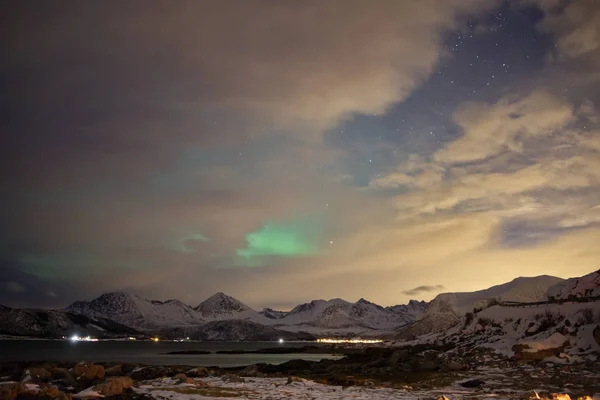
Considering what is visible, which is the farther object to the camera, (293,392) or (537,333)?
(537,333)

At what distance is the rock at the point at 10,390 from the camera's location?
21.2 m

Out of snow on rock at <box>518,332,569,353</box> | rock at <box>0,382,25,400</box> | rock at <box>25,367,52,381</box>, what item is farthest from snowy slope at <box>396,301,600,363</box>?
rock at <box>0,382,25,400</box>

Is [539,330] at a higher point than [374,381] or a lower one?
higher

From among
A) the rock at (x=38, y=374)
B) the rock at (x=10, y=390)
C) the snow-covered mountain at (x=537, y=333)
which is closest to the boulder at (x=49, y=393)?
the rock at (x=10, y=390)

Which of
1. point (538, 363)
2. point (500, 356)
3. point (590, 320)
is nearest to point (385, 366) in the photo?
point (500, 356)

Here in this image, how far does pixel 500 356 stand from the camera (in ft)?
117

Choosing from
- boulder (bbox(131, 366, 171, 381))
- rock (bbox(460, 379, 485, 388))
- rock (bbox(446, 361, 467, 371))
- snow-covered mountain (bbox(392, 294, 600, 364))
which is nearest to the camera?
rock (bbox(460, 379, 485, 388))

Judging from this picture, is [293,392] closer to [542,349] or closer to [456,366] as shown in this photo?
[456,366]

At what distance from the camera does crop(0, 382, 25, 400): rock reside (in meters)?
21.2

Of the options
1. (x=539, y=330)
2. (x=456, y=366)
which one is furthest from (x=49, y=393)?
(x=539, y=330)

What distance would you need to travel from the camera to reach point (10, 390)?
2155cm

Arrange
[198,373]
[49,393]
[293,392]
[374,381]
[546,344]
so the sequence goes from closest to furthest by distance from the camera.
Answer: [49,393] → [293,392] → [374,381] → [546,344] → [198,373]

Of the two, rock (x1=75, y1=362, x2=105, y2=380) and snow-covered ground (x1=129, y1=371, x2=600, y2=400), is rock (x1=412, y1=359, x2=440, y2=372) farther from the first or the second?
rock (x1=75, y1=362, x2=105, y2=380)

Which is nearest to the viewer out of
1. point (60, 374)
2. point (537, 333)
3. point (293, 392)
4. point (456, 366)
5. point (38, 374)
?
point (293, 392)
